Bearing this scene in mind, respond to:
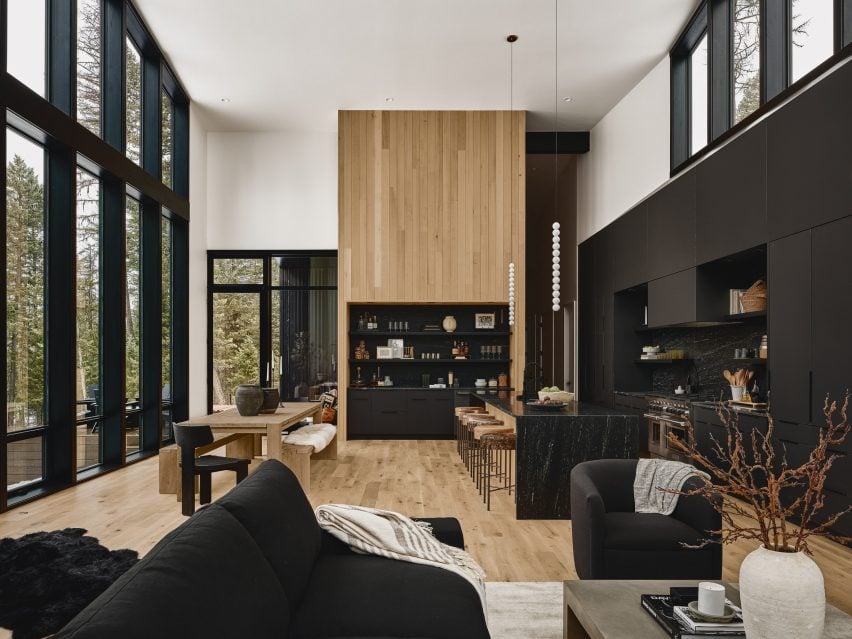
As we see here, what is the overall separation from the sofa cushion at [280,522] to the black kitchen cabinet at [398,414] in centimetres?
680

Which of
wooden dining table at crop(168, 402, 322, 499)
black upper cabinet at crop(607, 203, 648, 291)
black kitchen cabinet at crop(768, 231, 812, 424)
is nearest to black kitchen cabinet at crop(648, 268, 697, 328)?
black upper cabinet at crop(607, 203, 648, 291)

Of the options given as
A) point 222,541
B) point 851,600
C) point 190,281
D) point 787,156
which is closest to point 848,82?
point 787,156

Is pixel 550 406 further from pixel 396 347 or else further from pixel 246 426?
pixel 396 347

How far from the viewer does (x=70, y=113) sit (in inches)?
230

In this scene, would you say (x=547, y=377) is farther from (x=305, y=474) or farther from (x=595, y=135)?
(x=305, y=474)

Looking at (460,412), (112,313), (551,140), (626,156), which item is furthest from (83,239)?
(551,140)

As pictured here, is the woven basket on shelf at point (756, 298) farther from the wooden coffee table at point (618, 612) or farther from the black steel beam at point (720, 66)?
the wooden coffee table at point (618, 612)

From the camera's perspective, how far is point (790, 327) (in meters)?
4.75

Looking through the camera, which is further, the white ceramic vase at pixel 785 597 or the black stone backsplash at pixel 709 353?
the black stone backsplash at pixel 709 353

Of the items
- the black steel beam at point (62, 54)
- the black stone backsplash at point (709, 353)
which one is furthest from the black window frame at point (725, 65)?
the black steel beam at point (62, 54)

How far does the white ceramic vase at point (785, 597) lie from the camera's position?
1.65 metres

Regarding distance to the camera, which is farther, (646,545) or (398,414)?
(398,414)

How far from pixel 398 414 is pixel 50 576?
6.28 meters

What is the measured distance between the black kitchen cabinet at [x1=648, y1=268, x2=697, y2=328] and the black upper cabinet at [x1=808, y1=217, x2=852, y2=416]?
1.90 meters
